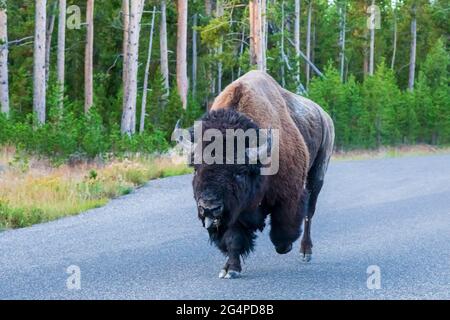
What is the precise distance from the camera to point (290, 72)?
3709cm

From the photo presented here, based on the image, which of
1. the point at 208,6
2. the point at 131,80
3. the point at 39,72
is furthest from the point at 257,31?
the point at 208,6

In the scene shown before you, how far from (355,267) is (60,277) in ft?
9.41

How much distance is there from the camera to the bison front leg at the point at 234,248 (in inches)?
310

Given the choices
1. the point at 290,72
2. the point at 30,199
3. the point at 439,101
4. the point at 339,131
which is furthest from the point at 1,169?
the point at 439,101

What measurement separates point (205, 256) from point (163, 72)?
30344 millimetres

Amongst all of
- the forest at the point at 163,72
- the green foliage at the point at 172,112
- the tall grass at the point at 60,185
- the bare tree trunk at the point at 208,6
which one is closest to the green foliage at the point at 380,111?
the forest at the point at 163,72

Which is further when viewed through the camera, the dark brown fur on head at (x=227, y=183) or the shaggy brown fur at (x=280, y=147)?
the shaggy brown fur at (x=280, y=147)

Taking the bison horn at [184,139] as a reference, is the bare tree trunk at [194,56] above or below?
below

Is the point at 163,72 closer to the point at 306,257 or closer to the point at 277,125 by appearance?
the point at 306,257

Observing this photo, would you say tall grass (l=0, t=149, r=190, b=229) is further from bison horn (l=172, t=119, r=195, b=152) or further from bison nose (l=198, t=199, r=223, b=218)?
bison nose (l=198, t=199, r=223, b=218)

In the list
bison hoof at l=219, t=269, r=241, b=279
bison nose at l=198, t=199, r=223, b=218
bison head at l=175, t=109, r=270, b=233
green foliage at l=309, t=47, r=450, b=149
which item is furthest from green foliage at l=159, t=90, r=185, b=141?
bison nose at l=198, t=199, r=223, b=218

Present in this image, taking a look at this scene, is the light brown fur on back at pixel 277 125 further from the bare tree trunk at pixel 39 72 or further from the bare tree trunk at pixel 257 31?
the bare tree trunk at pixel 257 31

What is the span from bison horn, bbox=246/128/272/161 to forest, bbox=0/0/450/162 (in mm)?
12825

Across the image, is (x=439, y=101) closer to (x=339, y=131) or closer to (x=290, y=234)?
(x=339, y=131)
